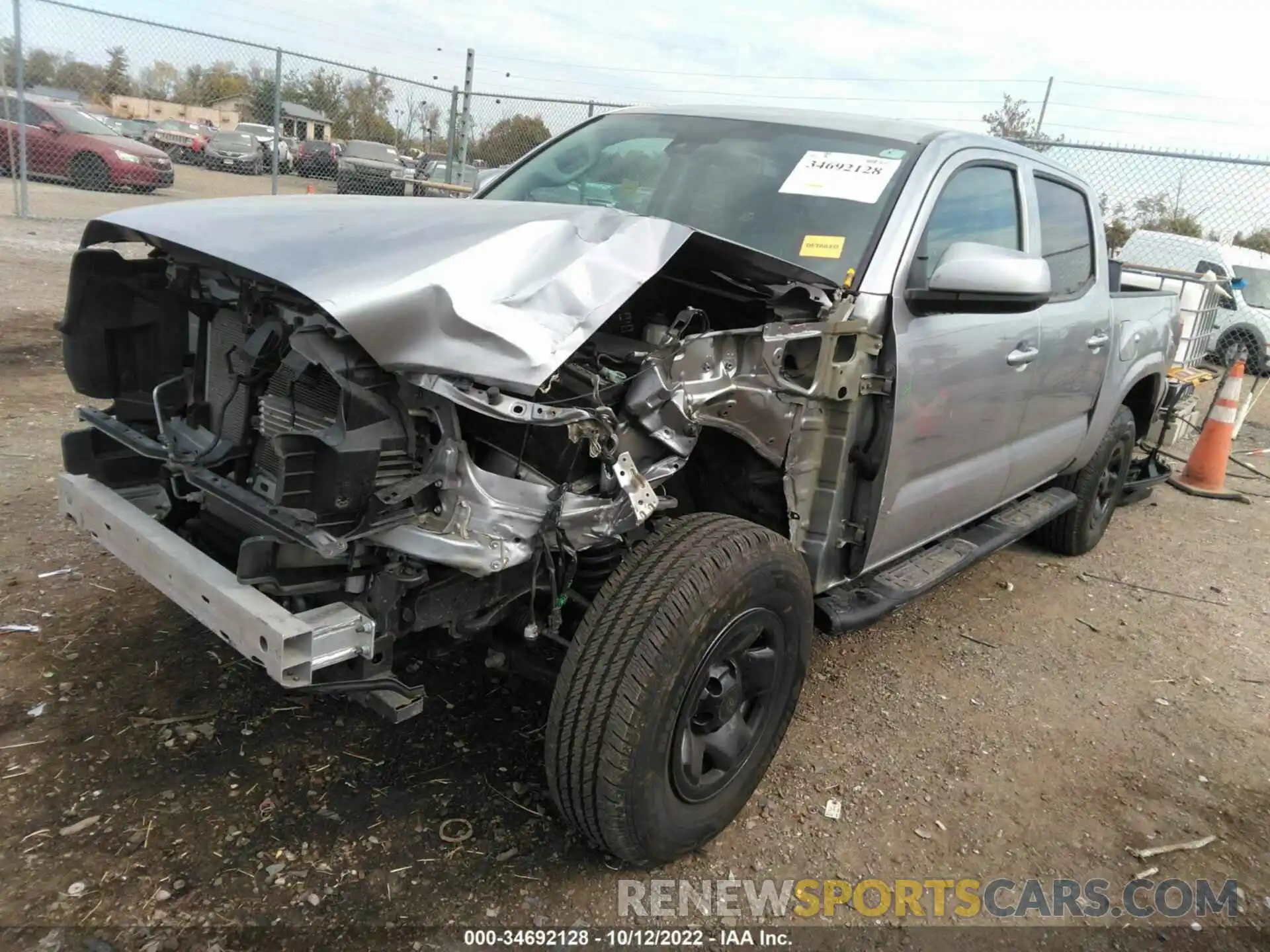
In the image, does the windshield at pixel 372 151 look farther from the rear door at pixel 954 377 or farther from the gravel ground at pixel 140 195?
the rear door at pixel 954 377

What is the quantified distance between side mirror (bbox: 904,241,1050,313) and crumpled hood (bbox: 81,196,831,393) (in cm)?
45

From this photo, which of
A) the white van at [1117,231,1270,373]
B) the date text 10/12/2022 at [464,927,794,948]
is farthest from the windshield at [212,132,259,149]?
the date text 10/12/2022 at [464,927,794,948]

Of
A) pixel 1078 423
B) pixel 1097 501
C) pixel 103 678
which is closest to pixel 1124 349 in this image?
pixel 1078 423

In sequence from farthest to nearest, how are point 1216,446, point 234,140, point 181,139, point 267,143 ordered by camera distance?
point 234,140, point 181,139, point 267,143, point 1216,446

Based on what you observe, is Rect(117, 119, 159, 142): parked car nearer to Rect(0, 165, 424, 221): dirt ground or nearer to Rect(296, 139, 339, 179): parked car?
Rect(0, 165, 424, 221): dirt ground

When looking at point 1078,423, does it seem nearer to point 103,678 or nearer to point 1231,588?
point 1231,588

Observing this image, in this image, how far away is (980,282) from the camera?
2.84 m

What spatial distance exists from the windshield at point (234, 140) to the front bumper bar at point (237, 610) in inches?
774

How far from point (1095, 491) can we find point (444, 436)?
433 centimetres

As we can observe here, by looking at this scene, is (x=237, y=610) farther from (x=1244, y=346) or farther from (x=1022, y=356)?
(x=1244, y=346)

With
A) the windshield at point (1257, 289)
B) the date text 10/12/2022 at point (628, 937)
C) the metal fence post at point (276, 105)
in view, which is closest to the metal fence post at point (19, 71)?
the metal fence post at point (276, 105)

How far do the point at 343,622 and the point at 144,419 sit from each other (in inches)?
47.9

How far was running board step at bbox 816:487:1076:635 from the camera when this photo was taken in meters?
3.09

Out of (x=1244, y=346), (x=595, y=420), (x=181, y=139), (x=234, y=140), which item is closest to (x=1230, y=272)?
(x=1244, y=346)
